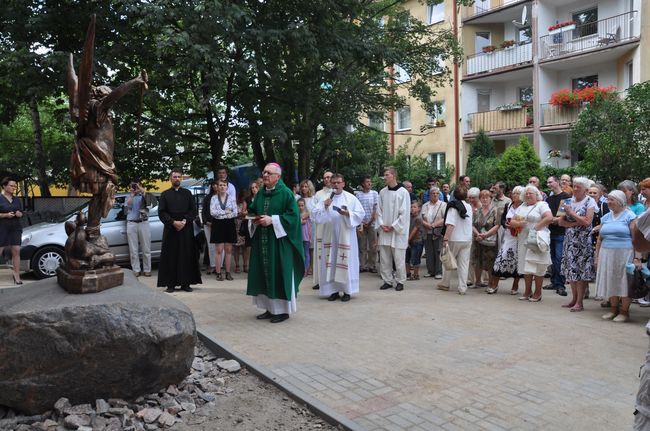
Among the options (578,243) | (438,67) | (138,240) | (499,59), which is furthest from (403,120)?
(578,243)

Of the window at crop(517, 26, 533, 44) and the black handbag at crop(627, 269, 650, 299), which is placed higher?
the window at crop(517, 26, 533, 44)

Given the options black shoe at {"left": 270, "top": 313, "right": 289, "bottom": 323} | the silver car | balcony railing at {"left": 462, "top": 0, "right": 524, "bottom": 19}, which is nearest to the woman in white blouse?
the silver car

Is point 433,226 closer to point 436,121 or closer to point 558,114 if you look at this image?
point 558,114

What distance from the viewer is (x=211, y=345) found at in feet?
20.9

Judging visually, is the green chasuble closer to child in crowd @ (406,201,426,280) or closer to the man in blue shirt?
child in crowd @ (406,201,426,280)

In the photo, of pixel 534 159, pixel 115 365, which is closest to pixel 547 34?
pixel 534 159

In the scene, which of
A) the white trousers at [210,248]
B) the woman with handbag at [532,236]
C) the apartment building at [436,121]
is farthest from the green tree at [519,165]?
the white trousers at [210,248]

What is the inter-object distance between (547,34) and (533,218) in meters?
18.2

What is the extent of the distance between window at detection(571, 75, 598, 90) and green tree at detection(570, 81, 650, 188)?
37.7ft

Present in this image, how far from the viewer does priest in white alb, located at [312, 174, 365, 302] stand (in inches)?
356

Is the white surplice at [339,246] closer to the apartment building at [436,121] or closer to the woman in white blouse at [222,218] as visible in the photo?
the woman in white blouse at [222,218]

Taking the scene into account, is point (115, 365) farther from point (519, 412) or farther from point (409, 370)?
point (519, 412)

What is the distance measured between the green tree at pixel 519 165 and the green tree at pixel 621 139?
7.28 m

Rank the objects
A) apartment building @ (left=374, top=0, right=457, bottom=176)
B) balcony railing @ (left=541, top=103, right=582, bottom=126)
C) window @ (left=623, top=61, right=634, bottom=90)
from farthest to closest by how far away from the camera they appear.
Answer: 1. apartment building @ (left=374, top=0, right=457, bottom=176)
2. balcony railing @ (left=541, top=103, right=582, bottom=126)
3. window @ (left=623, top=61, right=634, bottom=90)
